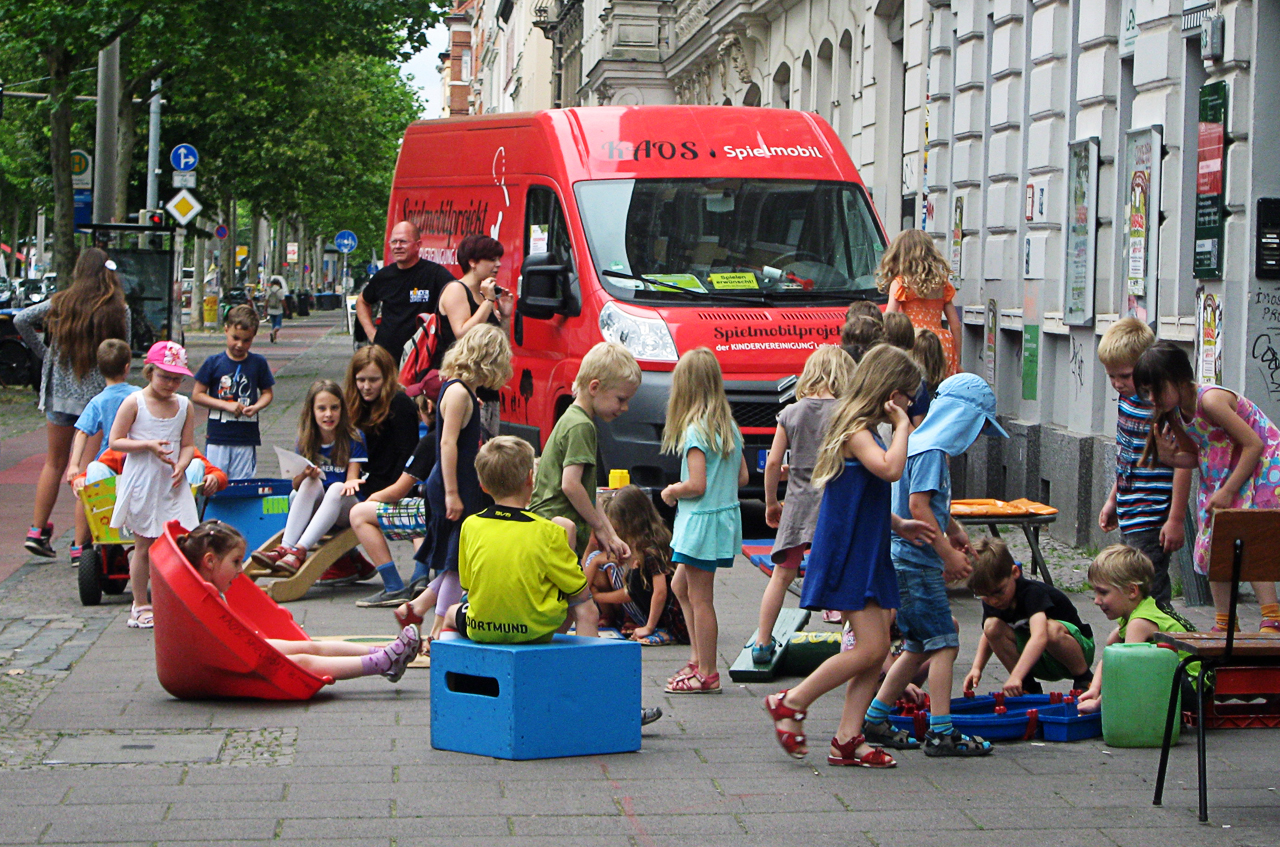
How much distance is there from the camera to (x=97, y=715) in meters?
6.68

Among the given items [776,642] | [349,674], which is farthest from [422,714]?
[776,642]

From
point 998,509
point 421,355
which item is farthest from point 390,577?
point 998,509

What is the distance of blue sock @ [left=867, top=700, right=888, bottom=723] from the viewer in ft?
20.5

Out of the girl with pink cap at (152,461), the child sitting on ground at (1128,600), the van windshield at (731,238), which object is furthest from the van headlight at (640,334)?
the child sitting on ground at (1128,600)

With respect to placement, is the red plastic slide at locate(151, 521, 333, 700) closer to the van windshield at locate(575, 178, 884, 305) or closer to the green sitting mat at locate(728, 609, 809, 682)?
the green sitting mat at locate(728, 609, 809, 682)

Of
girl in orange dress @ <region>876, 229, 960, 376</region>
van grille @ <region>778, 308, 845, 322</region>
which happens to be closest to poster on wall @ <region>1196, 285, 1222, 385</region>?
girl in orange dress @ <region>876, 229, 960, 376</region>

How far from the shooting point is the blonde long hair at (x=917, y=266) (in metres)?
10.9

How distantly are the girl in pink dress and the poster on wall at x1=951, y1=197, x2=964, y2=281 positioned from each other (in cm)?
873

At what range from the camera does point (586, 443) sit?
6.99 m

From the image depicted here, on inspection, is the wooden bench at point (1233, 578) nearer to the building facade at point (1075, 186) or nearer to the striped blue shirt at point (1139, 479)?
the striped blue shirt at point (1139, 479)

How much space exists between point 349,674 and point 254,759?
1.05 metres

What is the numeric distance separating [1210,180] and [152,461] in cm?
615

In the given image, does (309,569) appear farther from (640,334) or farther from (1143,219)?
(1143,219)

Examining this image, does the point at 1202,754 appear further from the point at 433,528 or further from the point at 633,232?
the point at 633,232
